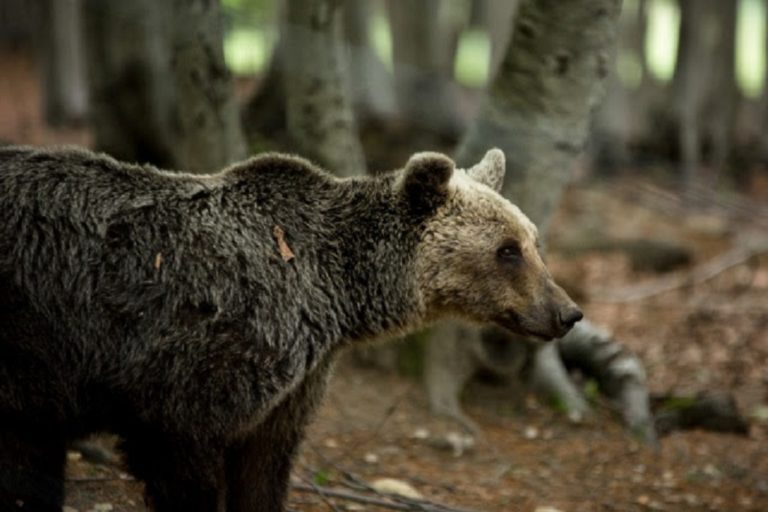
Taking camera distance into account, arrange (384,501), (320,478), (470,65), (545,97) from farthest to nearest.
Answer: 1. (470,65)
2. (545,97)
3. (320,478)
4. (384,501)

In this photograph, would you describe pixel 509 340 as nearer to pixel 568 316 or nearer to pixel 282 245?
pixel 568 316

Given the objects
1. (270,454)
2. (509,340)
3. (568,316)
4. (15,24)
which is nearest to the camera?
(568,316)

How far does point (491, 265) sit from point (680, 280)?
9150mm

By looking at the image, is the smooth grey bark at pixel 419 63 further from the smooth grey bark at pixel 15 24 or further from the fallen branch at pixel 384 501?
the fallen branch at pixel 384 501

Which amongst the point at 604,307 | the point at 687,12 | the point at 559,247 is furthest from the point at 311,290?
the point at 687,12

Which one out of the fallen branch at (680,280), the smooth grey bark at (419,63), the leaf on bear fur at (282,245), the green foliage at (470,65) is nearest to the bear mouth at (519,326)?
the leaf on bear fur at (282,245)

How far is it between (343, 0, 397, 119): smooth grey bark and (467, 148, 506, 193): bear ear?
15237 mm

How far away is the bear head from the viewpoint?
6.20 meters

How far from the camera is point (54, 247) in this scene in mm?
5586

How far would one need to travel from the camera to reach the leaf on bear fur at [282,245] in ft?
19.5

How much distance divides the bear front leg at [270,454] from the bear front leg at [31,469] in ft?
3.22

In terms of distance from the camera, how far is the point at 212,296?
5.62m

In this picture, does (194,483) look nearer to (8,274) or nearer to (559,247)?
(8,274)

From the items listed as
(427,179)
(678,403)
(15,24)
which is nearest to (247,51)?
(15,24)
